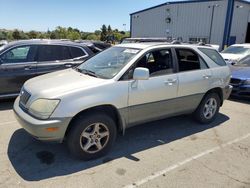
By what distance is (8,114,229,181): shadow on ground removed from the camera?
331 cm

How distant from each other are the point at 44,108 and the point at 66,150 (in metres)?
0.97

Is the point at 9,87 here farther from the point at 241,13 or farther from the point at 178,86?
the point at 241,13

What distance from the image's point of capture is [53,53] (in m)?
6.59

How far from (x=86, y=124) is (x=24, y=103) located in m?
1.00

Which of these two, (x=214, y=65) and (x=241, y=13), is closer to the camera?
(x=214, y=65)

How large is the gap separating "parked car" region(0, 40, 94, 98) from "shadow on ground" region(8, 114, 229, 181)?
1.87 meters

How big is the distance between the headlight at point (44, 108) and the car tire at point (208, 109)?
3.07 meters

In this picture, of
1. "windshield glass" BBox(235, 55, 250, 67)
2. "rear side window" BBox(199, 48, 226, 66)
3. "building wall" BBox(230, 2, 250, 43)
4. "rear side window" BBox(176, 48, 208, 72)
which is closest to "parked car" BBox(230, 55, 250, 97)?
"windshield glass" BBox(235, 55, 250, 67)

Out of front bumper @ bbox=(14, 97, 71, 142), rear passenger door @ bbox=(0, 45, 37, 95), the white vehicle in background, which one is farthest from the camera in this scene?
the white vehicle in background

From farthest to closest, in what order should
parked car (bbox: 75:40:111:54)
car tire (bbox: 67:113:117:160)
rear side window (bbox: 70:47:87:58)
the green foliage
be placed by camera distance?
1. the green foliage
2. parked car (bbox: 75:40:111:54)
3. rear side window (bbox: 70:47:87:58)
4. car tire (bbox: 67:113:117:160)

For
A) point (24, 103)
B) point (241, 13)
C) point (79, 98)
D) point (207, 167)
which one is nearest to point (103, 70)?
point (79, 98)

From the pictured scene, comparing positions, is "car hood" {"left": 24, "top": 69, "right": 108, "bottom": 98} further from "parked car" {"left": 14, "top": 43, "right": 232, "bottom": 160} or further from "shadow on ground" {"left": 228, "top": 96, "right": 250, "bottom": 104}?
"shadow on ground" {"left": 228, "top": 96, "right": 250, "bottom": 104}

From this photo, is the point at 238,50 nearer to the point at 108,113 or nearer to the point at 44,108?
the point at 108,113

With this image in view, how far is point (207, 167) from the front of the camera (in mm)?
3496
